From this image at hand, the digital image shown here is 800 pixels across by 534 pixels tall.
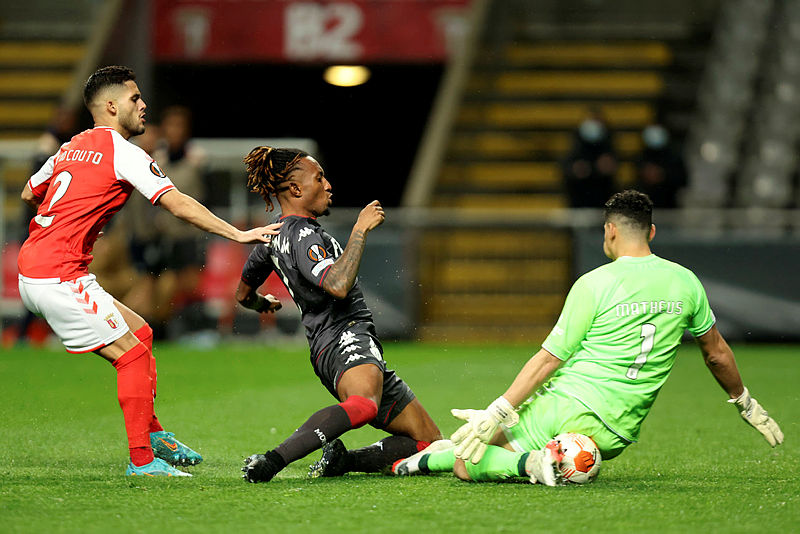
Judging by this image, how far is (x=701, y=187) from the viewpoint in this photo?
17250mm

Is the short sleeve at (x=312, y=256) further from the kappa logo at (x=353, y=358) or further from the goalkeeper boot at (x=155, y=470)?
the goalkeeper boot at (x=155, y=470)

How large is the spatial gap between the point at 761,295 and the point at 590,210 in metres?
2.24

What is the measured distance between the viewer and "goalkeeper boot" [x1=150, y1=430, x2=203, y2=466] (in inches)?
235

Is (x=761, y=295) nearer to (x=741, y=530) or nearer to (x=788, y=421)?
(x=788, y=421)

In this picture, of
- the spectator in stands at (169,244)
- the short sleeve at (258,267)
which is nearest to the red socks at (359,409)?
the short sleeve at (258,267)

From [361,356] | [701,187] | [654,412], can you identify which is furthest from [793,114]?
[361,356]

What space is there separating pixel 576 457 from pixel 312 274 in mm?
1457

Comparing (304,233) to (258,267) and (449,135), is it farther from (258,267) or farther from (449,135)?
(449,135)

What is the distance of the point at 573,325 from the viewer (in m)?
5.17

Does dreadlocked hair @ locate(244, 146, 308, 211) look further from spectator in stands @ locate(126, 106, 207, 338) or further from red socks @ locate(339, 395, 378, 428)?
spectator in stands @ locate(126, 106, 207, 338)

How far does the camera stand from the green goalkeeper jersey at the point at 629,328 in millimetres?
5258

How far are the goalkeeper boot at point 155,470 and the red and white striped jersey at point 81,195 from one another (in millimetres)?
957

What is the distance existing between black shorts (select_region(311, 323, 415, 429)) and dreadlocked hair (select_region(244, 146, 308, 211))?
80cm

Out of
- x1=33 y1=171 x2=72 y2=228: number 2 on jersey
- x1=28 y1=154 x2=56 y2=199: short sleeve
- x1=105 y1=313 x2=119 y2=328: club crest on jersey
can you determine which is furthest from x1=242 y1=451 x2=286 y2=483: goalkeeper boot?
x1=28 y1=154 x2=56 y2=199: short sleeve
